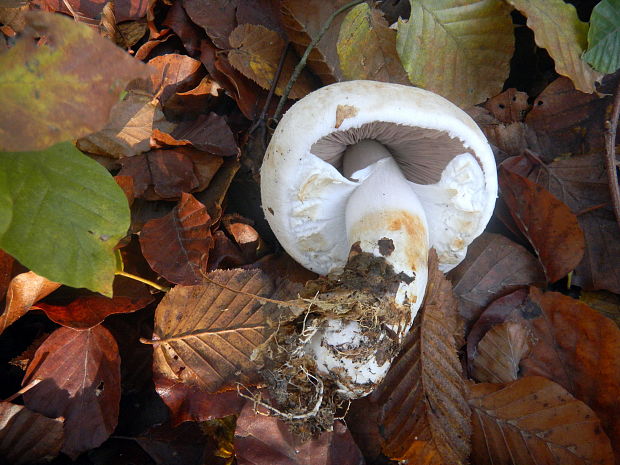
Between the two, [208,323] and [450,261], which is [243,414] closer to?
[208,323]

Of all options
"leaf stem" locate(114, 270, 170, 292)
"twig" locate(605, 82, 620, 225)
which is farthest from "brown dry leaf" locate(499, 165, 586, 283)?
"leaf stem" locate(114, 270, 170, 292)

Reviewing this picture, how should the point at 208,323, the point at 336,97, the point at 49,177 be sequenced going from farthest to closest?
the point at 208,323 → the point at 336,97 → the point at 49,177

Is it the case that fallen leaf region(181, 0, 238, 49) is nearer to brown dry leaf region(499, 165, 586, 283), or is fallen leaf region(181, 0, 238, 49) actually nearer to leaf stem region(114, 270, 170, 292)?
leaf stem region(114, 270, 170, 292)

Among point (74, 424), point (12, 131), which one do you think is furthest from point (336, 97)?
point (74, 424)

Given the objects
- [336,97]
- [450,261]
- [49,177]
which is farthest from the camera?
[450,261]

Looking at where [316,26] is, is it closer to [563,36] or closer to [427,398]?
[563,36]

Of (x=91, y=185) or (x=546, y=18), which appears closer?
(x=91, y=185)

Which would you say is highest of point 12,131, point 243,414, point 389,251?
point 12,131

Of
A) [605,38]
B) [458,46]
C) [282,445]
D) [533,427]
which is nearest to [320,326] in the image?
[282,445]
